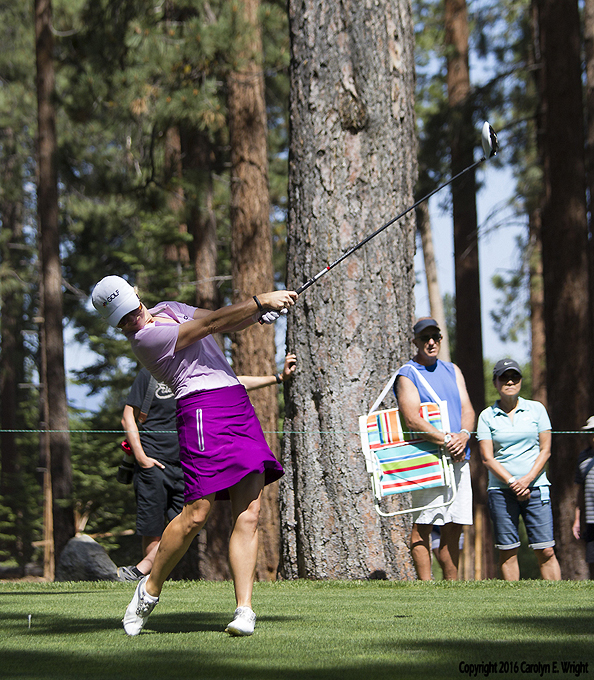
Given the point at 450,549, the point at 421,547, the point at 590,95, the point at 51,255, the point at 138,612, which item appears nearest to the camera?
the point at 138,612

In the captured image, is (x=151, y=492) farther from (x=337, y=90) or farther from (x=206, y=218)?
(x=206, y=218)

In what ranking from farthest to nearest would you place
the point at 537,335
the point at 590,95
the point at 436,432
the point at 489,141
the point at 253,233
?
the point at 537,335
the point at 590,95
the point at 253,233
the point at 436,432
the point at 489,141

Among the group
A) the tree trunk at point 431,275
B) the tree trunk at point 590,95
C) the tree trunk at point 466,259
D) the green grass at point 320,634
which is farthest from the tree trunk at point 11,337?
the green grass at point 320,634

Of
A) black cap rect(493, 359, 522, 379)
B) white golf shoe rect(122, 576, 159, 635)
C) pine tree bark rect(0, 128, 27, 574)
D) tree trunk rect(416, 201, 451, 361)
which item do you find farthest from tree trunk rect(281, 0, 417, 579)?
tree trunk rect(416, 201, 451, 361)

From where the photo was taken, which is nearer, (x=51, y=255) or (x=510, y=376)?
(x=510, y=376)

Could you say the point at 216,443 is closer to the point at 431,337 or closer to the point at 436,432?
the point at 436,432

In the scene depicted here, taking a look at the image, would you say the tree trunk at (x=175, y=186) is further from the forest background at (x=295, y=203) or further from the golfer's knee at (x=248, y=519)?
the golfer's knee at (x=248, y=519)

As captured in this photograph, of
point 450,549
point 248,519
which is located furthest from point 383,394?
point 248,519

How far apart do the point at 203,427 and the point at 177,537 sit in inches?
20.0

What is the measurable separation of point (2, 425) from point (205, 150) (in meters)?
20.1

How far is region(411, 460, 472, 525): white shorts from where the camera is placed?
21.1 feet

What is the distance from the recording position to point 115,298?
4371mm

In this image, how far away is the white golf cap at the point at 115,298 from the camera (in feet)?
14.3

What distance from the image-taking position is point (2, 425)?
35125mm
